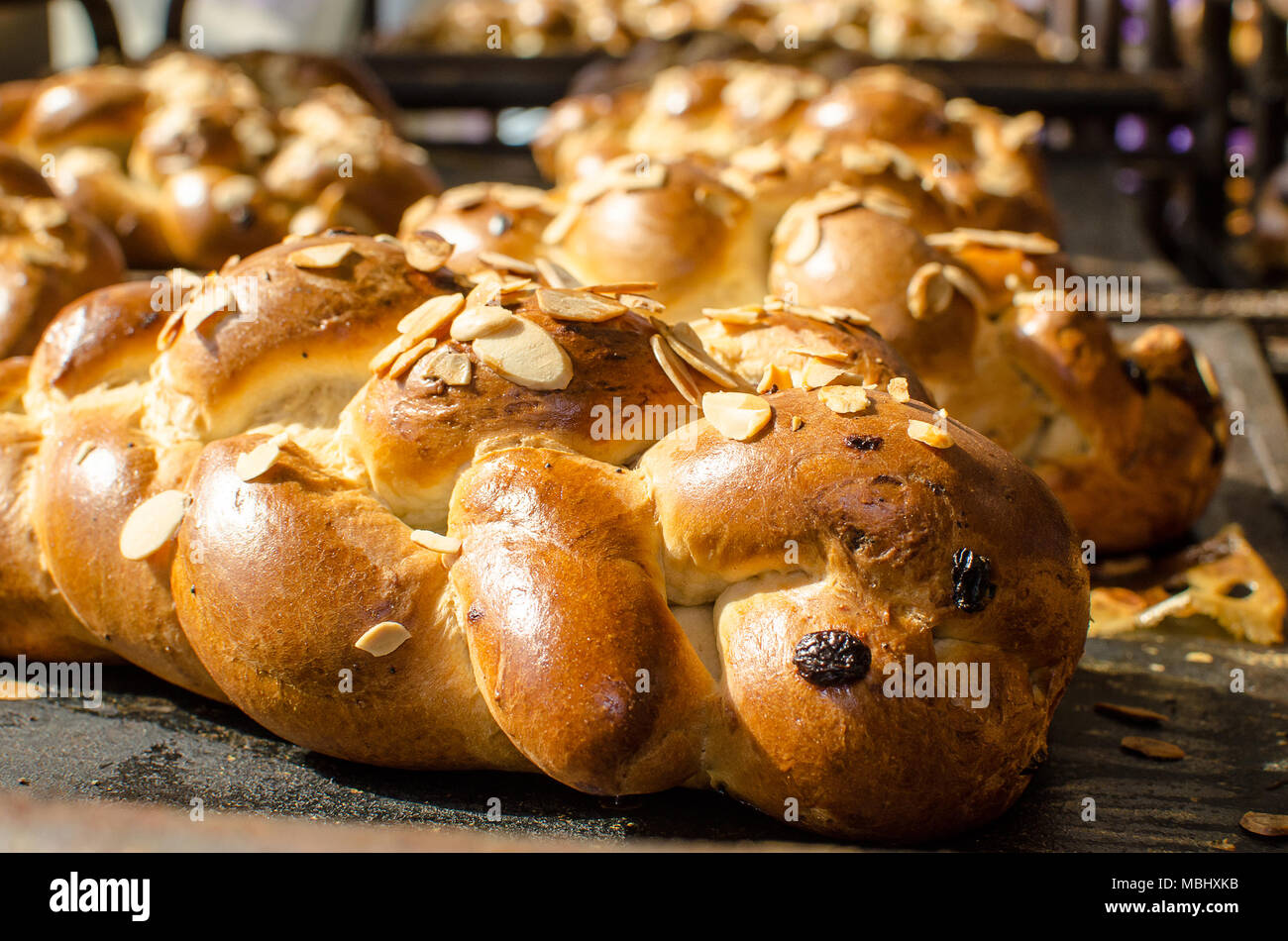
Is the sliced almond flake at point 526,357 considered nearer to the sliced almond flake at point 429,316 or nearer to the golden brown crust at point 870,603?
the sliced almond flake at point 429,316

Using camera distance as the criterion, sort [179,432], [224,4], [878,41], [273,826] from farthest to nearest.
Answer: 1. [224,4]
2. [878,41]
3. [179,432]
4. [273,826]

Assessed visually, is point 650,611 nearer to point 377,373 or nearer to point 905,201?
point 377,373

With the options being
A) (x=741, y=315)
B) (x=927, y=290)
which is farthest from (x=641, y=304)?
(x=927, y=290)

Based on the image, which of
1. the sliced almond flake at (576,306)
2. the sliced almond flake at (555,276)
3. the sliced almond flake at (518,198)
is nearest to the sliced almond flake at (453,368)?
the sliced almond flake at (576,306)

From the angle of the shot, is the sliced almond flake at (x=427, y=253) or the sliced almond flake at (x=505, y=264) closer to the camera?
the sliced almond flake at (x=427, y=253)

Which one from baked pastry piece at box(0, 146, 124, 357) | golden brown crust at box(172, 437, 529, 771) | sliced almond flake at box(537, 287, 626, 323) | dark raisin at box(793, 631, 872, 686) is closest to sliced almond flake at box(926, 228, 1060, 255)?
sliced almond flake at box(537, 287, 626, 323)
